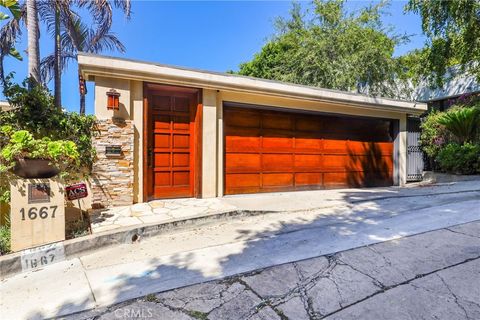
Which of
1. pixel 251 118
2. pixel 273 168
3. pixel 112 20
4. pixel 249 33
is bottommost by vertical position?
pixel 273 168

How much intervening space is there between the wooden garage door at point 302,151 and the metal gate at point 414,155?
1.13m

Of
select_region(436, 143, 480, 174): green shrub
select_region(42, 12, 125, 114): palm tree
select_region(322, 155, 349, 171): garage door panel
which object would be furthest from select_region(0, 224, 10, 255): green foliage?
select_region(436, 143, 480, 174): green shrub

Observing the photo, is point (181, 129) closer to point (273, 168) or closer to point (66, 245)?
point (273, 168)

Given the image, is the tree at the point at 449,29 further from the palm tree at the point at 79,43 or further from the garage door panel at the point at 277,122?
the palm tree at the point at 79,43

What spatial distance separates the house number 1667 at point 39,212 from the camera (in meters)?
3.10

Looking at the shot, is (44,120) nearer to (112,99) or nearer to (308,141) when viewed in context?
(112,99)

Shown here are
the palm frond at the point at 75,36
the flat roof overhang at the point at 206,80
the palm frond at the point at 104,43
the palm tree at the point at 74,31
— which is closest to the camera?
the flat roof overhang at the point at 206,80

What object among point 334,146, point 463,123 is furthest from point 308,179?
point 463,123

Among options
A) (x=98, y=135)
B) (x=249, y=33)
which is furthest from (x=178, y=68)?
(x=249, y=33)

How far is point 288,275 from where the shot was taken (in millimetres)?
2469

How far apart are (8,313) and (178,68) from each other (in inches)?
171

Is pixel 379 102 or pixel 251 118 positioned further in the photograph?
pixel 379 102

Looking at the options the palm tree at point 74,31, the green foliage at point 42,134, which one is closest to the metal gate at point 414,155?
the green foliage at point 42,134

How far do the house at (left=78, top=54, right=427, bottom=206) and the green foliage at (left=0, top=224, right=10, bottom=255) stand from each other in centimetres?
142
